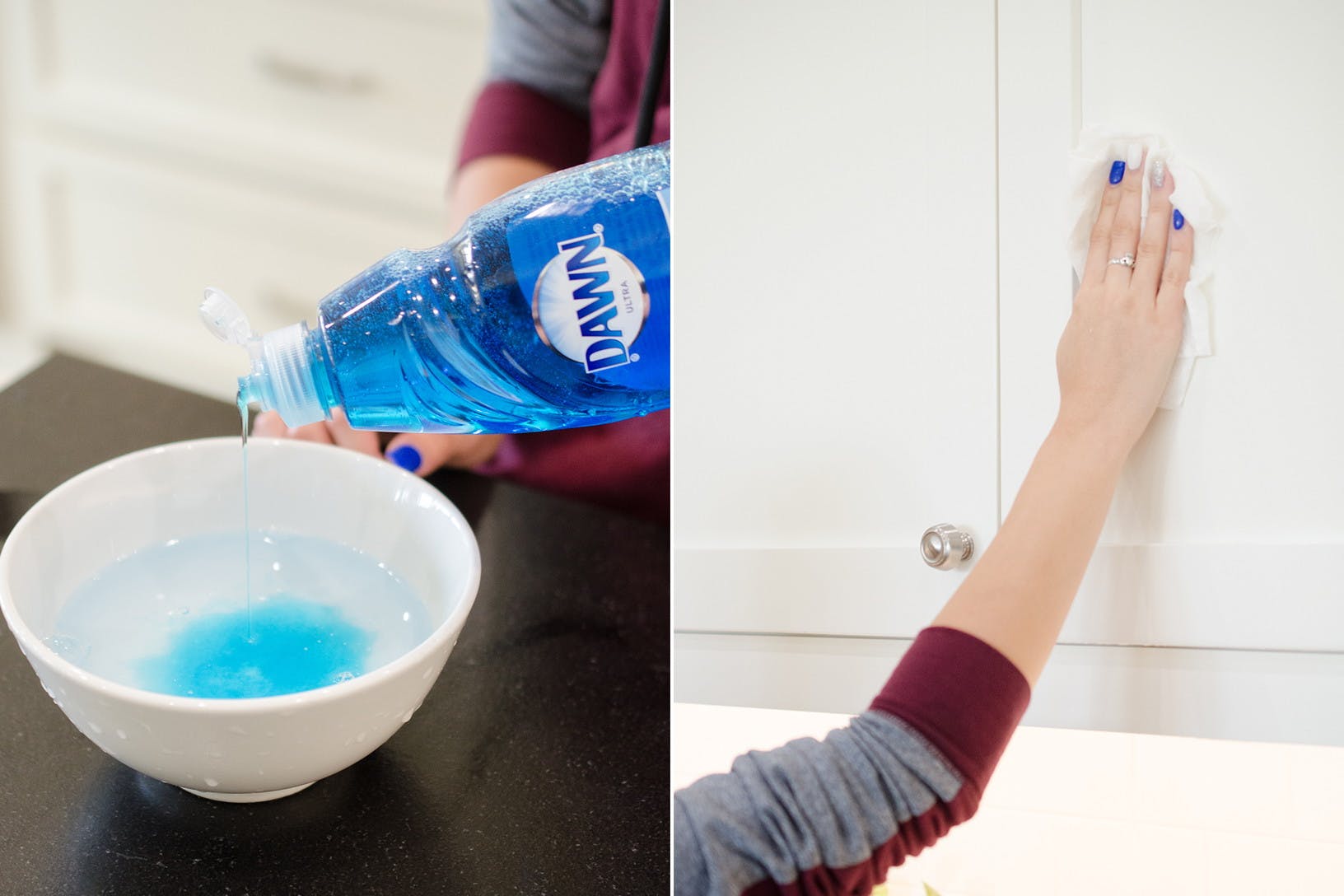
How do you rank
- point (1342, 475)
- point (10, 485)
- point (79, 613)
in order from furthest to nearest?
point (10, 485), point (79, 613), point (1342, 475)

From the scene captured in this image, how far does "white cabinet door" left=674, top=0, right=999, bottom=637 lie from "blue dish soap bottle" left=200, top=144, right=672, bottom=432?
0.29 ft

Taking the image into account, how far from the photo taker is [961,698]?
0.31m

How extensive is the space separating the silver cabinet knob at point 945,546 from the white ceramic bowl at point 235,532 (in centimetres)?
17

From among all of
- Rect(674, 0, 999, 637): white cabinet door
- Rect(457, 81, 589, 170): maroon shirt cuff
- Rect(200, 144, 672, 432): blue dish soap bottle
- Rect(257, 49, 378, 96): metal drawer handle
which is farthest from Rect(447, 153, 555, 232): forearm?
Rect(257, 49, 378, 96): metal drawer handle

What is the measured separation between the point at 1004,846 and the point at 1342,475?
0.13m

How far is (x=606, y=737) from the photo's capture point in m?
0.48

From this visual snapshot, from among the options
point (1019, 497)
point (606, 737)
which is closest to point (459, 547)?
point (606, 737)

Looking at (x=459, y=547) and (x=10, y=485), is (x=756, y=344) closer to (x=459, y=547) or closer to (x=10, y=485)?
(x=459, y=547)

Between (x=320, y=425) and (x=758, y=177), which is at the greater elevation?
(x=758, y=177)

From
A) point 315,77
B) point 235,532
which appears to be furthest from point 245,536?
point 315,77

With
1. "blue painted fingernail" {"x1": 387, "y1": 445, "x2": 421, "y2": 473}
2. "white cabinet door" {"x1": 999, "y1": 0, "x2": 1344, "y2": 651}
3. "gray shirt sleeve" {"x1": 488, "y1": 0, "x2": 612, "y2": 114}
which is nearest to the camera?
"white cabinet door" {"x1": 999, "y1": 0, "x2": 1344, "y2": 651}

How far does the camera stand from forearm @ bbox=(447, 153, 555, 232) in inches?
31.4

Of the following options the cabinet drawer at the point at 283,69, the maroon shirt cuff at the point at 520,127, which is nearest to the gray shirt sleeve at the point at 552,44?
the maroon shirt cuff at the point at 520,127

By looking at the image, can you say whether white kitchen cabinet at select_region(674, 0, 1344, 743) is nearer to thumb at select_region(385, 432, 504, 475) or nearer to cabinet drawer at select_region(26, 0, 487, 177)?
thumb at select_region(385, 432, 504, 475)
